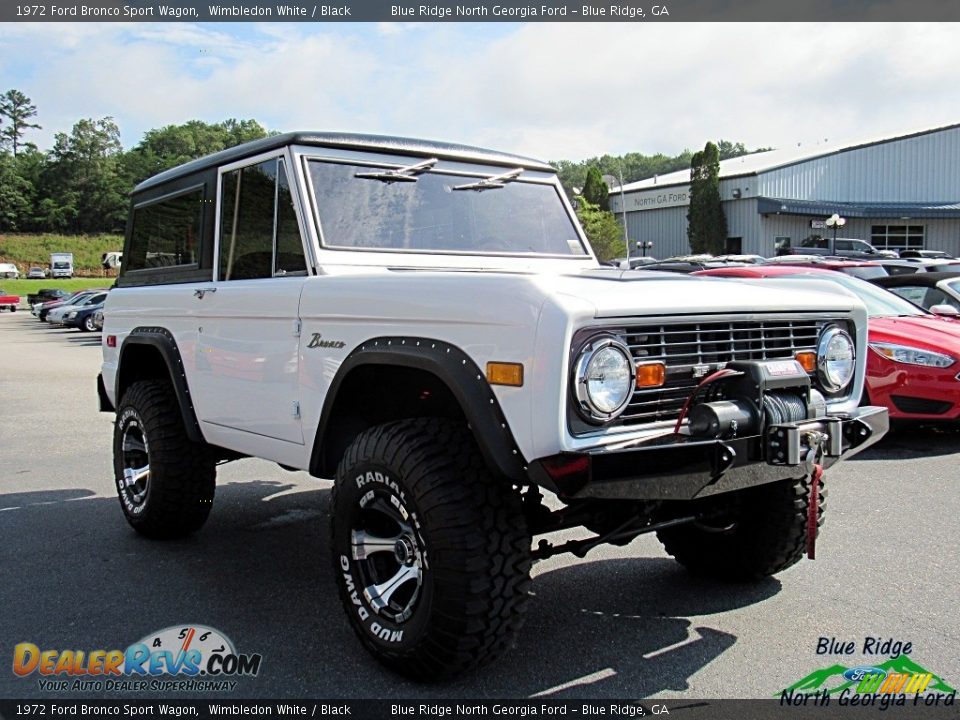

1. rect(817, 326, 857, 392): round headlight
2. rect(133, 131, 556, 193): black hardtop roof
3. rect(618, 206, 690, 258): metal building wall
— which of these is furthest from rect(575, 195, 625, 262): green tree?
rect(817, 326, 857, 392): round headlight

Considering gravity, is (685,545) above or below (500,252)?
below

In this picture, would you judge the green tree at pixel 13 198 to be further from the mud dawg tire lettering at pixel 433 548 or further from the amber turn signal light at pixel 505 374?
the amber turn signal light at pixel 505 374

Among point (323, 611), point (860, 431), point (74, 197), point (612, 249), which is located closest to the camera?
point (860, 431)

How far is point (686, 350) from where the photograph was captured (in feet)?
10.9

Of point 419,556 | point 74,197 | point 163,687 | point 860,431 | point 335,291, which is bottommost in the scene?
point 163,687

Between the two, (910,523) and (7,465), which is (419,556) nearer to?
(910,523)

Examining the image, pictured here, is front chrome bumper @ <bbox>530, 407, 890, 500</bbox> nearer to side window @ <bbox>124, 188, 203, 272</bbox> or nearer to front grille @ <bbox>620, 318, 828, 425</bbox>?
front grille @ <bbox>620, 318, 828, 425</bbox>

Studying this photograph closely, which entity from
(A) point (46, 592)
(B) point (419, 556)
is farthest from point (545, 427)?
(A) point (46, 592)

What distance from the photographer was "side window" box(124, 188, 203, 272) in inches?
203

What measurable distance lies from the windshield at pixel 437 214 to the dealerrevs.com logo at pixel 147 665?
5.99 feet

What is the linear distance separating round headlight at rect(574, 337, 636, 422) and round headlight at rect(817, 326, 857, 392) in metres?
1.16

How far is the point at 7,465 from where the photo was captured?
7770 mm

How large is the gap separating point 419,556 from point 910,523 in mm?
3642

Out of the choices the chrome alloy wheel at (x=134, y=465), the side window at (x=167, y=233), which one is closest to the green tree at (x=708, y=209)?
the side window at (x=167, y=233)
